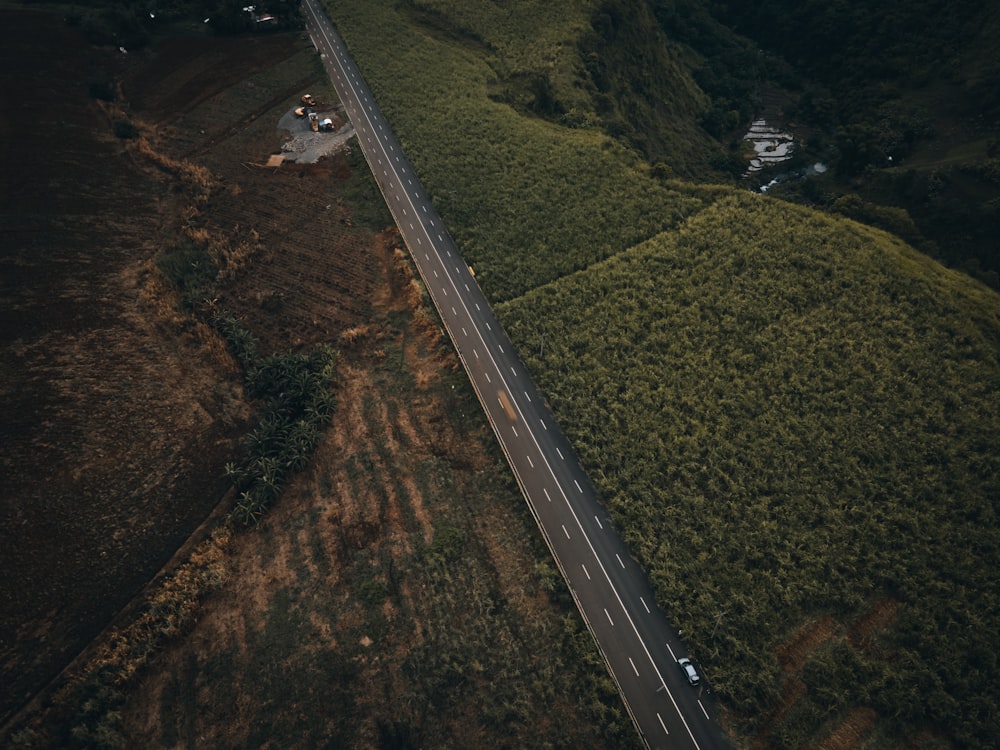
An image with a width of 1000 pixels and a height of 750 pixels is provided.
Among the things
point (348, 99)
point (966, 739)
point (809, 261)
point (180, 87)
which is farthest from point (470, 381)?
point (180, 87)

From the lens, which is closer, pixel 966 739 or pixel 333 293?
pixel 966 739

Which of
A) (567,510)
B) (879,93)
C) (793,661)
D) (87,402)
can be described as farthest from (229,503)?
(879,93)

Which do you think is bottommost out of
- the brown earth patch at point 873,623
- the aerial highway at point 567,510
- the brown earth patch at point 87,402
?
the brown earth patch at point 873,623

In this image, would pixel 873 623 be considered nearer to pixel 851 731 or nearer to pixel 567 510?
pixel 851 731

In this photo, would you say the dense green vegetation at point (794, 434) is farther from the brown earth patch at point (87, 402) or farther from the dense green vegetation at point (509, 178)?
the brown earth patch at point (87, 402)

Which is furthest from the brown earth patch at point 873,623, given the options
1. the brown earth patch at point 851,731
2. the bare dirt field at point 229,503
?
the bare dirt field at point 229,503

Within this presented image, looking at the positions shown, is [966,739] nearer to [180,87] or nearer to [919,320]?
[919,320]
